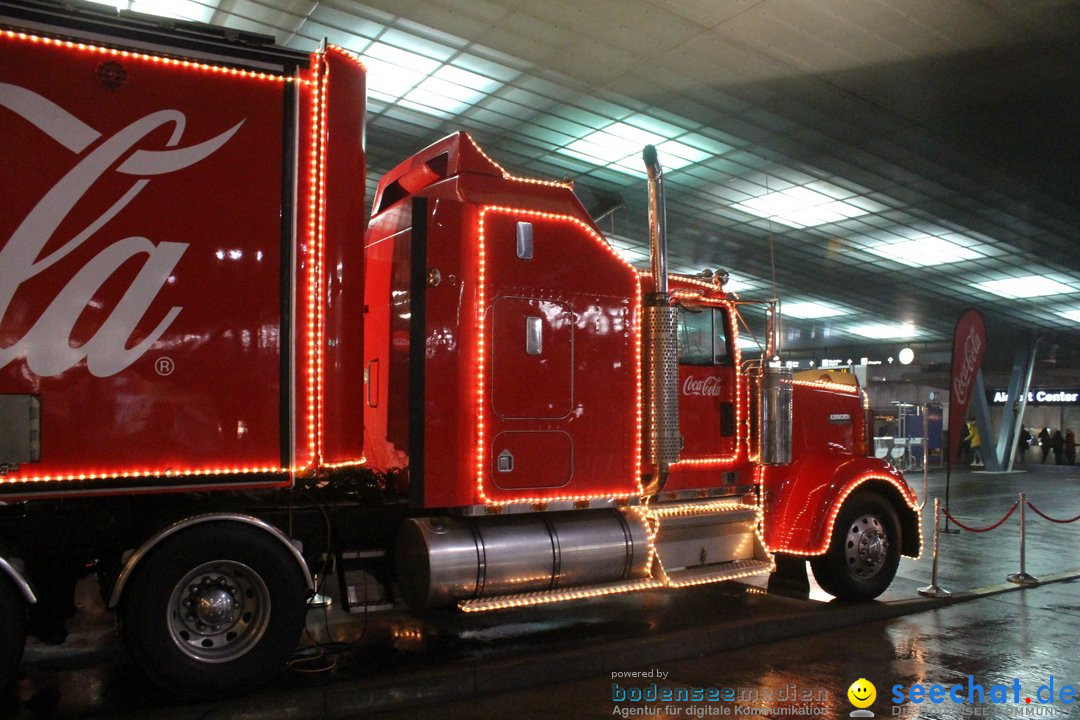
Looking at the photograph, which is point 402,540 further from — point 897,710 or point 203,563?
point 897,710

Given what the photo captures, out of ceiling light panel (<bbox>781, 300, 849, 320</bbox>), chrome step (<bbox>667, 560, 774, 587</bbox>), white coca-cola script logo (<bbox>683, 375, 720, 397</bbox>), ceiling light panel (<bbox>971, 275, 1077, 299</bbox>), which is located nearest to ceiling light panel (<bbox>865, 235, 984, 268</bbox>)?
ceiling light panel (<bbox>971, 275, 1077, 299</bbox>)

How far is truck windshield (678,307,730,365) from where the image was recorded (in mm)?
7340

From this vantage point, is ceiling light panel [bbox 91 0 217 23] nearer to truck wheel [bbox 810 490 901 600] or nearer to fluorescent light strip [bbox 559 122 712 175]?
fluorescent light strip [bbox 559 122 712 175]

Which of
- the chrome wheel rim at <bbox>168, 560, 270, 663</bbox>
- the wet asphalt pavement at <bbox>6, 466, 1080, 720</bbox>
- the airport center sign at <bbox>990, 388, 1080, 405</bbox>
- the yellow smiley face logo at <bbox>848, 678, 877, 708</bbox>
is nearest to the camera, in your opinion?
the chrome wheel rim at <bbox>168, 560, 270, 663</bbox>

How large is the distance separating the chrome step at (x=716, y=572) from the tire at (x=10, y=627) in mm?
4393

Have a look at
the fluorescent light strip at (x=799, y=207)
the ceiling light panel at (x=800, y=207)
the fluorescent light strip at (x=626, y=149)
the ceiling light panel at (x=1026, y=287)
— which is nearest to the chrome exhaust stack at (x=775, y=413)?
the fluorescent light strip at (x=626, y=149)

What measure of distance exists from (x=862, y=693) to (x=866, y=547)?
8.94ft

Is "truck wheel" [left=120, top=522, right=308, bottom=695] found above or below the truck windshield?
below

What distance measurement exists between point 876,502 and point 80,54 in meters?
7.25

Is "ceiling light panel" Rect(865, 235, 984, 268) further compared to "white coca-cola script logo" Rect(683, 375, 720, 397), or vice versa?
"ceiling light panel" Rect(865, 235, 984, 268)

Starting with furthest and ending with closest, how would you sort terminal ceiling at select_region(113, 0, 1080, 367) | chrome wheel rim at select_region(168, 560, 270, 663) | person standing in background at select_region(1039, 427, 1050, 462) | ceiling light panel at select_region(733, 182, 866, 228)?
1. person standing in background at select_region(1039, 427, 1050, 462)
2. ceiling light panel at select_region(733, 182, 866, 228)
3. terminal ceiling at select_region(113, 0, 1080, 367)
4. chrome wheel rim at select_region(168, 560, 270, 663)

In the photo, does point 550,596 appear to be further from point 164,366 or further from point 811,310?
point 811,310

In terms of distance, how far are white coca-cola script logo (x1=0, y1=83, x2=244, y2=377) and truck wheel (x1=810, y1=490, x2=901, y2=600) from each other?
19.5 feet

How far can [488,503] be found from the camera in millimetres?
5898
